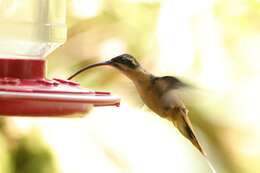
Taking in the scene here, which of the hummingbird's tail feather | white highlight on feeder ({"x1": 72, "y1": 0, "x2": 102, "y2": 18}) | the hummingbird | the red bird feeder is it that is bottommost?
the hummingbird's tail feather

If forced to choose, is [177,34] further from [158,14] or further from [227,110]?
[227,110]

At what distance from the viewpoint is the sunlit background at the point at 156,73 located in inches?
97.3

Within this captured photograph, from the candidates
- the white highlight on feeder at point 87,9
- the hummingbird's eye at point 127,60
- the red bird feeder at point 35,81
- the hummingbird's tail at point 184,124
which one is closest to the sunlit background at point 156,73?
the white highlight on feeder at point 87,9

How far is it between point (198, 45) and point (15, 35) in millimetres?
879

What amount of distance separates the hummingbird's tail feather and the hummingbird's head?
25cm

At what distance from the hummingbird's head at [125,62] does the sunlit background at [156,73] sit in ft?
0.73

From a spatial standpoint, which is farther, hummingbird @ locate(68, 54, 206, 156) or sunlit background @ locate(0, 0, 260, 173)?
sunlit background @ locate(0, 0, 260, 173)

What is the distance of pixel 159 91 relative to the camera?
7.38 ft

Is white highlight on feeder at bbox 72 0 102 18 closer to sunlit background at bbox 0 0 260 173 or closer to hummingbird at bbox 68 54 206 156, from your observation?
sunlit background at bbox 0 0 260 173

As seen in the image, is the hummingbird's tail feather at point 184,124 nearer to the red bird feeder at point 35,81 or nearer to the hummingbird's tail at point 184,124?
the hummingbird's tail at point 184,124

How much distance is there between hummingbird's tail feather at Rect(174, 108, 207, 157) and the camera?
7.57 ft

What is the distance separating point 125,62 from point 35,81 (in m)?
0.90

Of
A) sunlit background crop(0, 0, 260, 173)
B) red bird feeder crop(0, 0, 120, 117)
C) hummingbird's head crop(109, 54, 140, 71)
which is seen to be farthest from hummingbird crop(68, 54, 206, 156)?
red bird feeder crop(0, 0, 120, 117)

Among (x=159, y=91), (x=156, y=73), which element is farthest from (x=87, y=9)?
(x=159, y=91)
